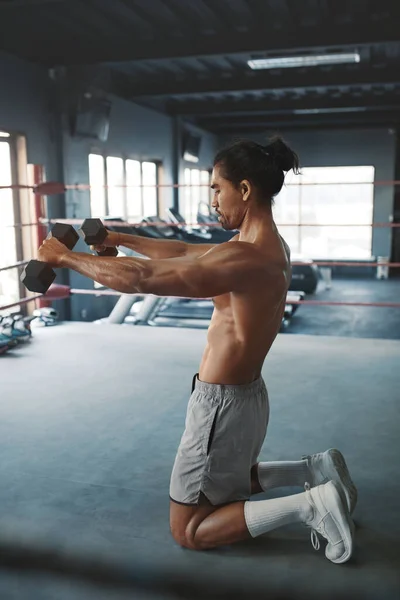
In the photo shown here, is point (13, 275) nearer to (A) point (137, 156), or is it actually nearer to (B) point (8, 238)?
(B) point (8, 238)

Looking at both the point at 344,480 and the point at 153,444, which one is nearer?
the point at 344,480

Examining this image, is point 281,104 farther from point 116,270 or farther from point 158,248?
point 116,270

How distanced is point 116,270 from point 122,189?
5.41 meters

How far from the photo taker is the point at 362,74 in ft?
19.3

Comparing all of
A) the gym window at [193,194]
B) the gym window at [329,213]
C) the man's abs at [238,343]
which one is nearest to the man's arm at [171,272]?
the man's abs at [238,343]

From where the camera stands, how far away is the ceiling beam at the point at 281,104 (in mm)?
7449

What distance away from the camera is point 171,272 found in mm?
1287

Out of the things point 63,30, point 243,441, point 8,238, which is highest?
point 63,30

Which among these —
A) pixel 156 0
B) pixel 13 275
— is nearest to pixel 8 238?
pixel 13 275

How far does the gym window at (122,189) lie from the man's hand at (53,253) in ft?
13.0

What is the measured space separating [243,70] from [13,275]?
310cm

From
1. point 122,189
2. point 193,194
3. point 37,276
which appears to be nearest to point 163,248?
point 37,276

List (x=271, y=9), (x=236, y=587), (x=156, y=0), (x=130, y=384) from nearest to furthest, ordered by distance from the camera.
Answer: (x=236, y=587) < (x=130, y=384) < (x=156, y=0) < (x=271, y=9)

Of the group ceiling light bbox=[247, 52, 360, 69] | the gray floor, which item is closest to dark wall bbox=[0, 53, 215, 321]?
the gray floor
